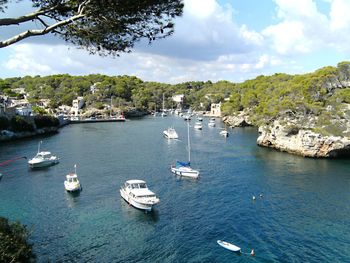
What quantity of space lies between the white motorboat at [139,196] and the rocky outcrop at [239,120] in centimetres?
8832

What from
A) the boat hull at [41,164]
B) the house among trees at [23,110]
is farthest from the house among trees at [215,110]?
the boat hull at [41,164]

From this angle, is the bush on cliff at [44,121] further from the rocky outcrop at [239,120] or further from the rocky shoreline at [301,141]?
the rocky shoreline at [301,141]

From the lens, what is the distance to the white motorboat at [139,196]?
37469 mm

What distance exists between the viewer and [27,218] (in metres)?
35.6

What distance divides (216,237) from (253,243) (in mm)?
3234

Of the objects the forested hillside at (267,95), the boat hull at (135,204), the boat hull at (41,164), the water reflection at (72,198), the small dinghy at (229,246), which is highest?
the forested hillside at (267,95)

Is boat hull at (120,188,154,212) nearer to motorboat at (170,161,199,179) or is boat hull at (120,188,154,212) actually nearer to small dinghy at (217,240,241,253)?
small dinghy at (217,240,241,253)

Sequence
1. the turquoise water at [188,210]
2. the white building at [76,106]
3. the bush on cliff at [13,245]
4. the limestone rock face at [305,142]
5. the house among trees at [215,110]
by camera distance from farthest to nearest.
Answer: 1. the house among trees at [215,110]
2. the white building at [76,106]
3. the limestone rock face at [305,142]
4. the turquoise water at [188,210]
5. the bush on cliff at [13,245]

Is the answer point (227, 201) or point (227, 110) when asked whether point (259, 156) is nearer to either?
point (227, 201)

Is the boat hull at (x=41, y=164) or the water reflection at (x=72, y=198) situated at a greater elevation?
the boat hull at (x=41, y=164)

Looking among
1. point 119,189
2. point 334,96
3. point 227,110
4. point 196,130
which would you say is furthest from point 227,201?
point 227,110

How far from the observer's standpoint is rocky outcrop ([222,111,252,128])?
128 metres

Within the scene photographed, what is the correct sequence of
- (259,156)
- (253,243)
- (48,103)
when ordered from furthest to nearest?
1. (48,103)
2. (259,156)
3. (253,243)

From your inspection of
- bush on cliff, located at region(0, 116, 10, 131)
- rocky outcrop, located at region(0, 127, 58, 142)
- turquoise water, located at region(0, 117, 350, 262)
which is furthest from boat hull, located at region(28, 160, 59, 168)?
bush on cliff, located at region(0, 116, 10, 131)
